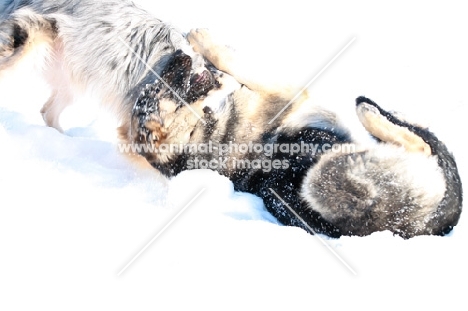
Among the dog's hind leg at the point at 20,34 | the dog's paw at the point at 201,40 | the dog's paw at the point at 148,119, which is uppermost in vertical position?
the dog's paw at the point at 201,40

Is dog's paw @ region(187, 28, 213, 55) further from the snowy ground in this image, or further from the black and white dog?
the snowy ground

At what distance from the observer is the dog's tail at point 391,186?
3.25m

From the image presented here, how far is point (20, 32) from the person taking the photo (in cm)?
387

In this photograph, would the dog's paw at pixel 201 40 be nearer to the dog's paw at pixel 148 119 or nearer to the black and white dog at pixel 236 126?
the black and white dog at pixel 236 126

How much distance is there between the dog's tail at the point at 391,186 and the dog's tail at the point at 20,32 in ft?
8.42

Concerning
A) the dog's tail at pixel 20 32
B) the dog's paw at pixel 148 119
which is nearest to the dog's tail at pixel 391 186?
the dog's paw at pixel 148 119

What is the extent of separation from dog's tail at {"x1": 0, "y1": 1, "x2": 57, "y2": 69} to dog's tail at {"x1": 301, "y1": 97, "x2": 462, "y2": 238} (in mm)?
2566

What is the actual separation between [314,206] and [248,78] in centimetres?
120

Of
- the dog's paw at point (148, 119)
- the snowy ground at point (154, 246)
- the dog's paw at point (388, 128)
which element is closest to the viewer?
the snowy ground at point (154, 246)

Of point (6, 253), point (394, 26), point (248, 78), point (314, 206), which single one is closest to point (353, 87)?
point (394, 26)

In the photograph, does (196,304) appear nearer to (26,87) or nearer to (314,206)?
(314,206)

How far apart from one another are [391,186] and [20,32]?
126 inches

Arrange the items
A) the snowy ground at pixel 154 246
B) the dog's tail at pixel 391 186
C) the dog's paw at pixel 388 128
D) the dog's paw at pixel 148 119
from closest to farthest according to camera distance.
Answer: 1. the snowy ground at pixel 154 246
2. the dog's tail at pixel 391 186
3. the dog's paw at pixel 388 128
4. the dog's paw at pixel 148 119

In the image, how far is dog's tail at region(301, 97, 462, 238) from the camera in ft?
10.7
